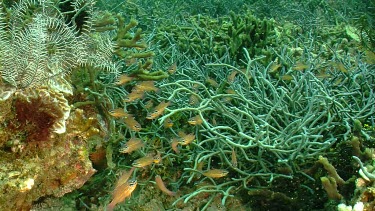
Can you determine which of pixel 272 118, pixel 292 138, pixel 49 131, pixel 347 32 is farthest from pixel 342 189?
pixel 347 32

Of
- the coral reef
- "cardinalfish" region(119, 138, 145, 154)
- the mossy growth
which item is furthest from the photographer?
the mossy growth

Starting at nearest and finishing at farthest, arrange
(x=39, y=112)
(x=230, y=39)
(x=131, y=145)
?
(x=39, y=112), (x=131, y=145), (x=230, y=39)

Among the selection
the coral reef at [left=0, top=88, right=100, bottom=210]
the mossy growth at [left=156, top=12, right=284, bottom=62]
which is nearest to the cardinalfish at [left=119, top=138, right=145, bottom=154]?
the coral reef at [left=0, top=88, right=100, bottom=210]

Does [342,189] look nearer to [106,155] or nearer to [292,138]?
[292,138]

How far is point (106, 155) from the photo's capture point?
396cm

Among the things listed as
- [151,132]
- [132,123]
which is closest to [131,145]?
[132,123]

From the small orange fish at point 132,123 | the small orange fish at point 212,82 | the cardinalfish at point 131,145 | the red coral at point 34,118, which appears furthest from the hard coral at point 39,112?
the small orange fish at point 212,82

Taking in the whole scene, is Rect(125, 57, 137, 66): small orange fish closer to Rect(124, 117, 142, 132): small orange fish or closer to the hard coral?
Rect(124, 117, 142, 132): small orange fish

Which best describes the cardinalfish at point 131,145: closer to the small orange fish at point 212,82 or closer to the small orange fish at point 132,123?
the small orange fish at point 132,123

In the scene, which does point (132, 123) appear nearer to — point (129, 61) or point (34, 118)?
point (129, 61)

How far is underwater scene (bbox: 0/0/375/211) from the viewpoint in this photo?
2928mm

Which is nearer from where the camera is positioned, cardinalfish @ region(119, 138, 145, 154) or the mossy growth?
cardinalfish @ region(119, 138, 145, 154)

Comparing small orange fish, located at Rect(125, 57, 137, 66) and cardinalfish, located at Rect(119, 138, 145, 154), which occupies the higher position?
small orange fish, located at Rect(125, 57, 137, 66)

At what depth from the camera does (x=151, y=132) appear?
15.0 ft
